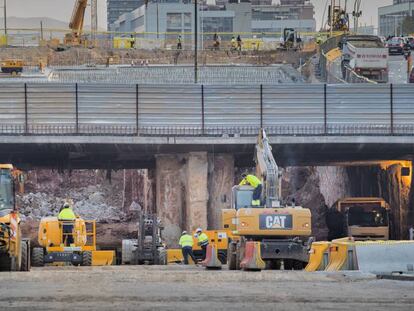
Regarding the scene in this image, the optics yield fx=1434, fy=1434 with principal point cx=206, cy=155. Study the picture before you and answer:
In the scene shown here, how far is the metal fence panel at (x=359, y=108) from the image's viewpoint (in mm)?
54562

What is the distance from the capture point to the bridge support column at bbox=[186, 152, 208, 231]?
53.6m

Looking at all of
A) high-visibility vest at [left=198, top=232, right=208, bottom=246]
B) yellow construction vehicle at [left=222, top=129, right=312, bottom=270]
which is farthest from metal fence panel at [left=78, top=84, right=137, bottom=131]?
yellow construction vehicle at [left=222, top=129, right=312, bottom=270]

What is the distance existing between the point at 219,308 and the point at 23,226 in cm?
5183

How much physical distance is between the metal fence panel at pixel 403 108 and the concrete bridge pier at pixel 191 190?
652 cm

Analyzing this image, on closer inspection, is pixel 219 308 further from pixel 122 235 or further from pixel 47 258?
pixel 122 235

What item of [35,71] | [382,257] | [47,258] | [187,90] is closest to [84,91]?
[187,90]

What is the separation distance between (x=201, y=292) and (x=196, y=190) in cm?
3168

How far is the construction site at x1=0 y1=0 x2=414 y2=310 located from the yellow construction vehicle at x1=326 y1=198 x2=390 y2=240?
8 cm

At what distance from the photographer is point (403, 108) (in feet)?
181

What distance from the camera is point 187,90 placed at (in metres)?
54.7

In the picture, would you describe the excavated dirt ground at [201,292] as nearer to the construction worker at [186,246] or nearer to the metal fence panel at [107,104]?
the construction worker at [186,246]

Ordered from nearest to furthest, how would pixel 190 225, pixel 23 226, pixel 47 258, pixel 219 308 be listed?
1. pixel 219 308
2. pixel 47 258
3. pixel 190 225
4. pixel 23 226

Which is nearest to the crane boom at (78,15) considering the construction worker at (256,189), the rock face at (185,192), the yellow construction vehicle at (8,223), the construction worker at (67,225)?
the rock face at (185,192)

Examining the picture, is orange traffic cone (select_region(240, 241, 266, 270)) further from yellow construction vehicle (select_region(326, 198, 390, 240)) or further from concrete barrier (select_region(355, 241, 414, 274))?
yellow construction vehicle (select_region(326, 198, 390, 240))
